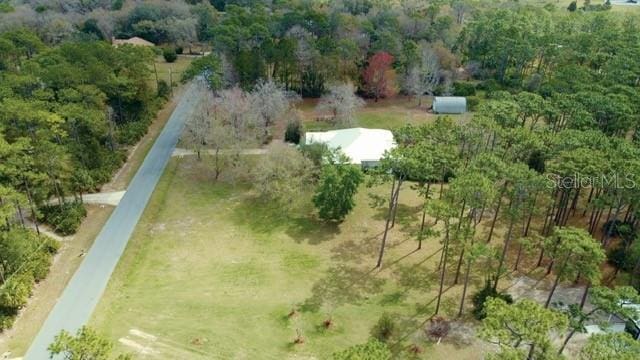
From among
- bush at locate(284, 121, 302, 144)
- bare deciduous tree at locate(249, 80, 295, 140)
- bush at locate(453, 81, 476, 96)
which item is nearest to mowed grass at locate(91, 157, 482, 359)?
bare deciduous tree at locate(249, 80, 295, 140)

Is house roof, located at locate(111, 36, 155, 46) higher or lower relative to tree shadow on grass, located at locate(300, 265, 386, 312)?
higher

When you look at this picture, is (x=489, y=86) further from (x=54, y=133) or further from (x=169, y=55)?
(x=54, y=133)

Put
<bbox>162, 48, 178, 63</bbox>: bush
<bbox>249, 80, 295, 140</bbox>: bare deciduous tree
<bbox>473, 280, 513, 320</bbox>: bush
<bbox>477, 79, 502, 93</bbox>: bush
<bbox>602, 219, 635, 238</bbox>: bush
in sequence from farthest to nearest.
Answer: <bbox>162, 48, 178, 63</bbox>: bush < <bbox>477, 79, 502, 93</bbox>: bush < <bbox>249, 80, 295, 140</bbox>: bare deciduous tree < <bbox>602, 219, 635, 238</bbox>: bush < <bbox>473, 280, 513, 320</bbox>: bush

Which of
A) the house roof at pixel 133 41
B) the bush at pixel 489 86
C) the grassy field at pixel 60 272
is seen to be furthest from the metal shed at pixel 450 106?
the house roof at pixel 133 41

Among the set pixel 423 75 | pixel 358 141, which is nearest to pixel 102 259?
pixel 358 141

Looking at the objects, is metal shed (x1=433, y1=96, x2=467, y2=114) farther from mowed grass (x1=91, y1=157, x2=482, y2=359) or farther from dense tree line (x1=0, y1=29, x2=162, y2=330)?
dense tree line (x1=0, y1=29, x2=162, y2=330)

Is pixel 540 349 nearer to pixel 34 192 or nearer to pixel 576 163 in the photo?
pixel 576 163
